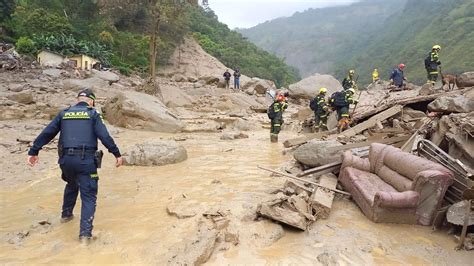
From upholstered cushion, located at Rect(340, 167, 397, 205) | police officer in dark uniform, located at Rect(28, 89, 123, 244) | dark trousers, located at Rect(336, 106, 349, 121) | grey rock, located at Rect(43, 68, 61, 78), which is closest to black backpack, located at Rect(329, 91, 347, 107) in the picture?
dark trousers, located at Rect(336, 106, 349, 121)

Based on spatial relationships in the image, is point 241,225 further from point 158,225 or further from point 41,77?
point 41,77

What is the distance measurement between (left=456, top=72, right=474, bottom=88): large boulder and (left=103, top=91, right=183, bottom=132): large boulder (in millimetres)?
8317

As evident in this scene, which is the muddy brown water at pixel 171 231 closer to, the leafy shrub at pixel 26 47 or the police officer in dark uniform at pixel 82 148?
the police officer in dark uniform at pixel 82 148

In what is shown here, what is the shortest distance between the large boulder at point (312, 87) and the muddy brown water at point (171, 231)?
64.1 ft

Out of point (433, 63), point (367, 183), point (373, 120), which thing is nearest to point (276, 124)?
point (373, 120)

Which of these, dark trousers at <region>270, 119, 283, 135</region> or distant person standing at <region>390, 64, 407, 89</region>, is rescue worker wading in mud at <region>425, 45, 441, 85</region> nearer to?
distant person standing at <region>390, 64, 407, 89</region>

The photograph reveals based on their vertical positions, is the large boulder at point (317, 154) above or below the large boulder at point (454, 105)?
below

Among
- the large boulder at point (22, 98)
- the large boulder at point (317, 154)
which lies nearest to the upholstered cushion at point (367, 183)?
the large boulder at point (317, 154)

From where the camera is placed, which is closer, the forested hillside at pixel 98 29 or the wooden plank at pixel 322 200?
the wooden plank at pixel 322 200

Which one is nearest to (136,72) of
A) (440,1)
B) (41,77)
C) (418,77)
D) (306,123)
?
(41,77)

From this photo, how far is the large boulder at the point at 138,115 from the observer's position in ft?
42.1

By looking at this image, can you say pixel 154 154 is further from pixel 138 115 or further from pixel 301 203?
pixel 138 115

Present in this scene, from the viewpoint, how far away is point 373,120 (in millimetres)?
10188

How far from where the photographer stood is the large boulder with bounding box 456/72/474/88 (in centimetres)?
923
